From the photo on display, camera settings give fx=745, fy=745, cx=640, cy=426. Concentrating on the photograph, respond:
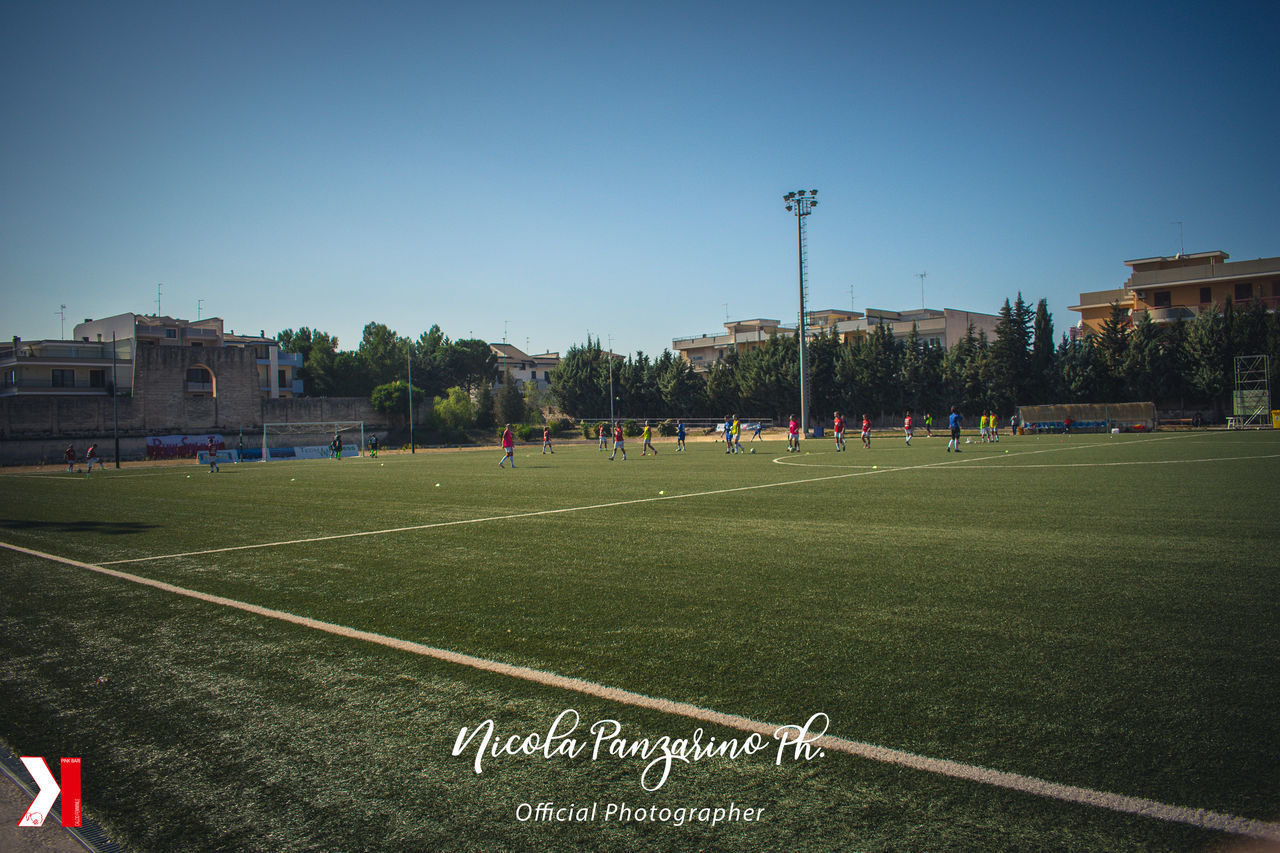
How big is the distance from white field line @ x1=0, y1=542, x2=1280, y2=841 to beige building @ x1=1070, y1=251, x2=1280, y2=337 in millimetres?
70060

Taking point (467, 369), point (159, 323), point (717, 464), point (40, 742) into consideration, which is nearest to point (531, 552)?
point (40, 742)

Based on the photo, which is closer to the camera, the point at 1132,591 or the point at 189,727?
the point at 189,727

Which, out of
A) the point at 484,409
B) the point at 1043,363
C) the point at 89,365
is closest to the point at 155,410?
the point at 89,365

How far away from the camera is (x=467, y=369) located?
112m

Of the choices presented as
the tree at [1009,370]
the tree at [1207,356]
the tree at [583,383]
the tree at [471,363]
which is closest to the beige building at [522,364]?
the tree at [471,363]

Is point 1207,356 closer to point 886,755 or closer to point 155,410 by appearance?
point 886,755

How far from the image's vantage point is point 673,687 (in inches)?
182

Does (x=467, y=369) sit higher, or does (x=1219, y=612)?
(x=467, y=369)

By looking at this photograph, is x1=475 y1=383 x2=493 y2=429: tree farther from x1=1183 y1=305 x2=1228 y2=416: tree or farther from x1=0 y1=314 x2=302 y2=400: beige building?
x1=1183 y1=305 x2=1228 y2=416: tree

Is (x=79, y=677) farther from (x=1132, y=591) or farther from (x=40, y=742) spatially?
(x=1132, y=591)

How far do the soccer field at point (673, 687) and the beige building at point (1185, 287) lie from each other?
219ft

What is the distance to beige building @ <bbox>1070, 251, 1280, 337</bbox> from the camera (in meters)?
62.5

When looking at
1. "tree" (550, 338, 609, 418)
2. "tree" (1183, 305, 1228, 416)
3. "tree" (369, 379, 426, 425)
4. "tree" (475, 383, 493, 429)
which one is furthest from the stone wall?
"tree" (1183, 305, 1228, 416)

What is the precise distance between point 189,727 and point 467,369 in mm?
110159
